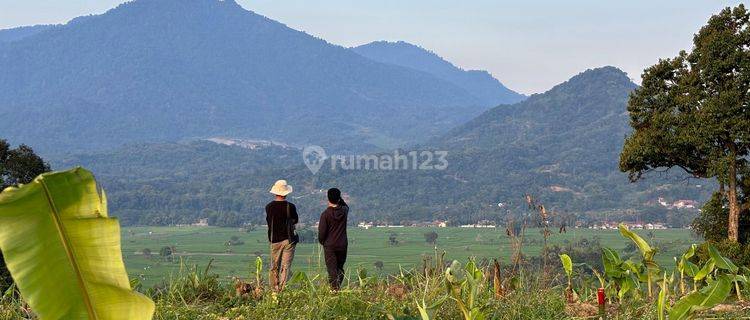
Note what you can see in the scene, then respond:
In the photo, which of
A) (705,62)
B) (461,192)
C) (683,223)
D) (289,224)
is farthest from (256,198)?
(289,224)

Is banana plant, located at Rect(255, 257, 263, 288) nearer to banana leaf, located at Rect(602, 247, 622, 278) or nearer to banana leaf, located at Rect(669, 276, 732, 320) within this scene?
banana leaf, located at Rect(602, 247, 622, 278)

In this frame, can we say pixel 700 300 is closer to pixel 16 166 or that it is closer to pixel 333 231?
pixel 333 231

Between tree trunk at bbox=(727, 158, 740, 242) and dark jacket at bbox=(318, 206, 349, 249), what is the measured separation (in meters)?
18.7

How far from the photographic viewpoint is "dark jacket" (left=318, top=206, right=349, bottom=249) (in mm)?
10797

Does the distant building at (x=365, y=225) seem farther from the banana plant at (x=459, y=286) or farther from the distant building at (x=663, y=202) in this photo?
the banana plant at (x=459, y=286)

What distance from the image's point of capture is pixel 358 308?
22.7ft

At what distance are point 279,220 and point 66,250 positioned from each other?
8.22 m

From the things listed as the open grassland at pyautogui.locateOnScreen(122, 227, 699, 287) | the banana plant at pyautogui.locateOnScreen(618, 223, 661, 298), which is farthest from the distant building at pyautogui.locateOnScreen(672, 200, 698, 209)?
the banana plant at pyautogui.locateOnScreen(618, 223, 661, 298)

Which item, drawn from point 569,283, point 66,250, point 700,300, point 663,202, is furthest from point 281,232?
point 663,202

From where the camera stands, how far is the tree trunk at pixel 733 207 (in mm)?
26308

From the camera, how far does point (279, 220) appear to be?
10.9 metres

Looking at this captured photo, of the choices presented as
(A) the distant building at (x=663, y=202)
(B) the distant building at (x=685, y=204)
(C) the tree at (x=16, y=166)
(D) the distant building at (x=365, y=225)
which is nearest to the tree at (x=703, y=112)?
(C) the tree at (x=16, y=166)

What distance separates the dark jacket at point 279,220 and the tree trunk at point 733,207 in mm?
18928

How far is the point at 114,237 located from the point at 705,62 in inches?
1095
